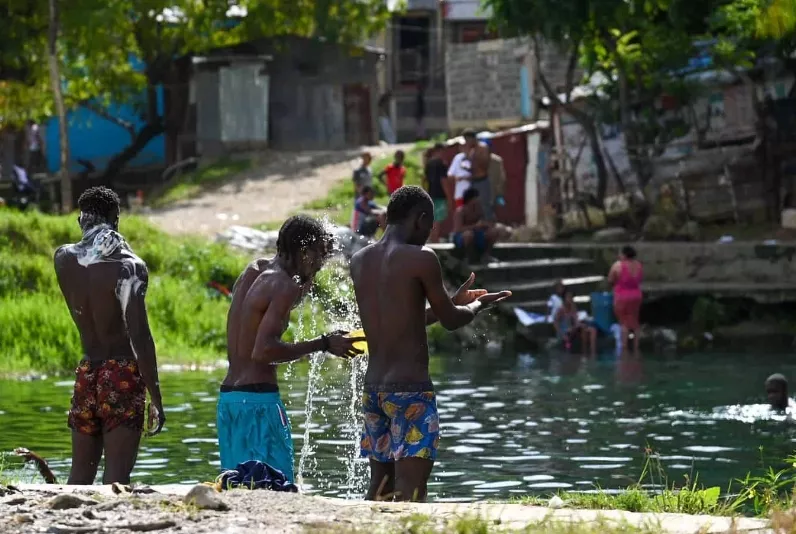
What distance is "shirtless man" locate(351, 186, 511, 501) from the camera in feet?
27.6

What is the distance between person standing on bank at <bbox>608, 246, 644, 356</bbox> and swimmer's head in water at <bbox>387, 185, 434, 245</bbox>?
1481 centimetres

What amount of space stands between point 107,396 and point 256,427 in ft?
2.77

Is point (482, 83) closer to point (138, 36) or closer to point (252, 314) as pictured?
point (138, 36)

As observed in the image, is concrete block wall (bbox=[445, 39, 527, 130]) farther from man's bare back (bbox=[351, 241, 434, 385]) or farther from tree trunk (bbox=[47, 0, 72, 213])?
man's bare back (bbox=[351, 241, 434, 385])

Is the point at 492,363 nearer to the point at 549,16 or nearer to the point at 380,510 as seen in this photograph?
the point at 549,16

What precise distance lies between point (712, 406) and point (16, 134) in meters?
32.3

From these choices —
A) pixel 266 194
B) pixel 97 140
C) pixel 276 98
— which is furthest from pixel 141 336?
pixel 97 140

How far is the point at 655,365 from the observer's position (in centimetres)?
2145

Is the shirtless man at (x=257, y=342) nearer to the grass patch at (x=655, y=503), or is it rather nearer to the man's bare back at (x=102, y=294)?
the man's bare back at (x=102, y=294)

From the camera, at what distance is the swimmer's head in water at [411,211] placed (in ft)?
28.3

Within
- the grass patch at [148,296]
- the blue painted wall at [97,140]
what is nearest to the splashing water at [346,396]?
the grass patch at [148,296]

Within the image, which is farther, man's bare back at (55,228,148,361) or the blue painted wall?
the blue painted wall

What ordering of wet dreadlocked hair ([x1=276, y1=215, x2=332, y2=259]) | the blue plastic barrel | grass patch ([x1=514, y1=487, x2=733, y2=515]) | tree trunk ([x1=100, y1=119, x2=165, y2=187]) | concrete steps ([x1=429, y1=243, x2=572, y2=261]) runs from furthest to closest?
tree trunk ([x1=100, y1=119, x2=165, y2=187]) < concrete steps ([x1=429, y1=243, x2=572, y2=261]) < the blue plastic barrel < wet dreadlocked hair ([x1=276, y1=215, x2=332, y2=259]) < grass patch ([x1=514, y1=487, x2=733, y2=515])

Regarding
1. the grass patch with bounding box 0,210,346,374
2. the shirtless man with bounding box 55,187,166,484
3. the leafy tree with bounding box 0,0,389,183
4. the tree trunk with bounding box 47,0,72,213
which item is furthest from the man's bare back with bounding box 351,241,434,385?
the leafy tree with bounding box 0,0,389,183
